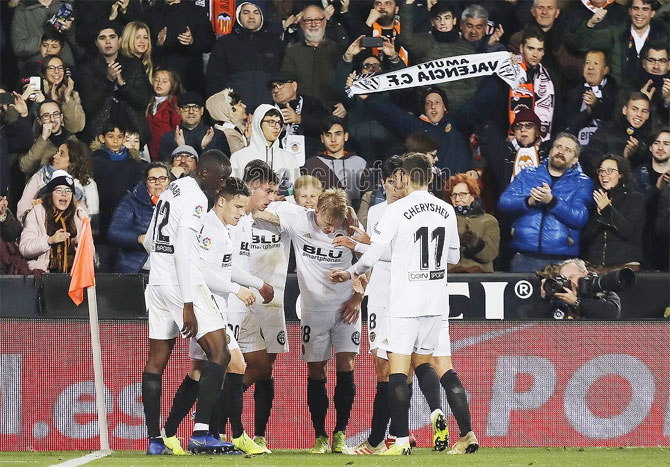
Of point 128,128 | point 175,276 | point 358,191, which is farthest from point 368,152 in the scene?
point 175,276

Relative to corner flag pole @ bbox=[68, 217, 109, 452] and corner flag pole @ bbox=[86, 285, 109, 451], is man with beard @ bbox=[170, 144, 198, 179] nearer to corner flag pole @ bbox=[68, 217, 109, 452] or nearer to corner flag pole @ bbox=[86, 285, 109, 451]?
corner flag pole @ bbox=[68, 217, 109, 452]

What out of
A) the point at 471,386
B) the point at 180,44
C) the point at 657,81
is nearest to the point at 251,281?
the point at 471,386

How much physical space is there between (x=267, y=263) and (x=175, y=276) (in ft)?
3.63

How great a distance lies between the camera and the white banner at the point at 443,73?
38.9 ft

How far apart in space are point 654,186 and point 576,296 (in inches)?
73.2

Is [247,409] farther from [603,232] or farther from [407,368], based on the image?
[603,232]

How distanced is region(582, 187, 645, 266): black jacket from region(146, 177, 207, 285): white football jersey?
195 inches

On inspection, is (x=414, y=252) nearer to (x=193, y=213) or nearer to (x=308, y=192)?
(x=193, y=213)

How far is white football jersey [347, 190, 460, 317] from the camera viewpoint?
728cm

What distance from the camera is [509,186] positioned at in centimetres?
1135

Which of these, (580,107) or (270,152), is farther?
(580,107)

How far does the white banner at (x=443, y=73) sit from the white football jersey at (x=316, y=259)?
383 cm

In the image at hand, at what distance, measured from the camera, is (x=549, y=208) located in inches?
436

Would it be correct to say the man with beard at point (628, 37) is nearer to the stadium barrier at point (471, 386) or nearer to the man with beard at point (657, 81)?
the man with beard at point (657, 81)
